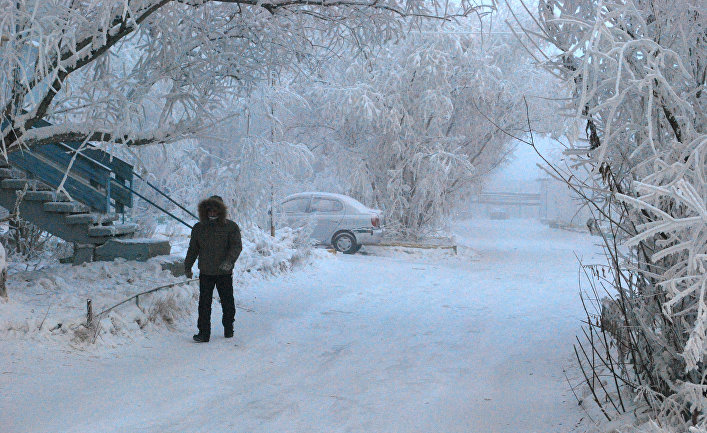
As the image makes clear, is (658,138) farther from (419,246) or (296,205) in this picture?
(419,246)

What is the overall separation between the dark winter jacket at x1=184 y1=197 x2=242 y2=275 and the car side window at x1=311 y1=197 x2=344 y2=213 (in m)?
11.2

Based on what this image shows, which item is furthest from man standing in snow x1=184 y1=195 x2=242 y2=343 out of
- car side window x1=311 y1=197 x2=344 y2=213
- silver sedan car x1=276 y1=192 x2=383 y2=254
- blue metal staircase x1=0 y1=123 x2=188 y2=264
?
car side window x1=311 y1=197 x2=344 y2=213

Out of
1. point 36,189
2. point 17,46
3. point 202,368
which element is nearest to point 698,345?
point 202,368

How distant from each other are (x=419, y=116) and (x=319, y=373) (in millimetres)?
15369

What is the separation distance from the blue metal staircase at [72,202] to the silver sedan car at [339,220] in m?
8.47

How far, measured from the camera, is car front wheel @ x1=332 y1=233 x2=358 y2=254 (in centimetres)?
1909

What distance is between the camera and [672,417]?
12.8 feet

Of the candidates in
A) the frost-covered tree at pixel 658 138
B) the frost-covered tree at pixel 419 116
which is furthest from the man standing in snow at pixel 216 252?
the frost-covered tree at pixel 419 116

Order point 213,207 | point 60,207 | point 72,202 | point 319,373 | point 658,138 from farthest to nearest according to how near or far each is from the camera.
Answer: point 72,202, point 60,207, point 213,207, point 319,373, point 658,138

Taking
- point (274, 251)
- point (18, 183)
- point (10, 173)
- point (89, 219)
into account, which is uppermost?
point (10, 173)

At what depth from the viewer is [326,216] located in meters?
19.2

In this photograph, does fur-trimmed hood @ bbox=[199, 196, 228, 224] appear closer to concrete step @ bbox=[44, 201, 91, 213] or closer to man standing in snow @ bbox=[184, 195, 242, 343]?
man standing in snow @ bbox=[184, 195, 242, 343]

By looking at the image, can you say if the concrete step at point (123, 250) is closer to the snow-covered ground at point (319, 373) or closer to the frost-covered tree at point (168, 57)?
the snow-covered ground at point (319, 373)

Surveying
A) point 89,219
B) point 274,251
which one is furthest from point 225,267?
point 274,251
